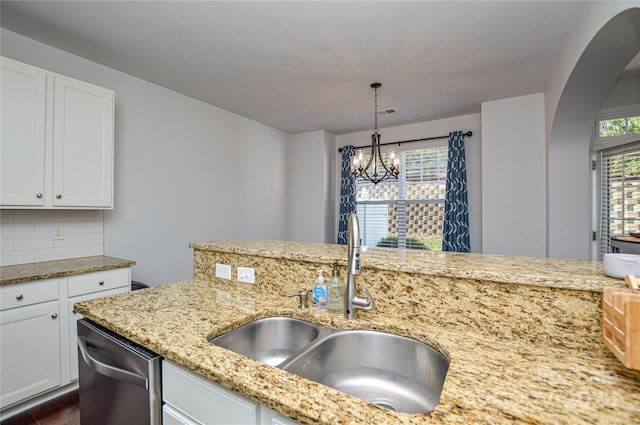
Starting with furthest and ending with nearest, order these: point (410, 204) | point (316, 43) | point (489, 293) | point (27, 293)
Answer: point (410, 204) < point (316, 43) < point (27, 293) < point (489, 293)

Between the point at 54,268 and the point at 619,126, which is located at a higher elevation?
the point at 619,126

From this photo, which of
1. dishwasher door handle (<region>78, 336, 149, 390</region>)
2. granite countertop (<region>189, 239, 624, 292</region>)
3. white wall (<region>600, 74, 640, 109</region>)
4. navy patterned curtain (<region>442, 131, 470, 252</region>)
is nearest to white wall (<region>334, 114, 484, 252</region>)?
navy patterned curtain (<region>442, 131, 470, 252</region>)

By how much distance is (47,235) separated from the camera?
2.33 m

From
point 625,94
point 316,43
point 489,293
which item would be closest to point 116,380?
point 489,293

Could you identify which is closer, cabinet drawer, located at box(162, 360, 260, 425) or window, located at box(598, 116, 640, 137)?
cabinet drawer, located at box(162, 360, 260, 425)

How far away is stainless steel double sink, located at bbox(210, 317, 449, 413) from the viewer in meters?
0.96

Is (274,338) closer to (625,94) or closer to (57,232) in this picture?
(57,232)

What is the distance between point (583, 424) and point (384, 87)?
3.17m

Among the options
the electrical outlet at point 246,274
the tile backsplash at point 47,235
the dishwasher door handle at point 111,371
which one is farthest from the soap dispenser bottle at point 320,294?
the tile backsplash at point 47,235

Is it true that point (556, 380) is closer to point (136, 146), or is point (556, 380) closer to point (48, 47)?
point (136, 146)

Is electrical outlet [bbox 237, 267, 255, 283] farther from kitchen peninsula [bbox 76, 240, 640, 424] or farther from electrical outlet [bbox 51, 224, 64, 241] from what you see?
electrical outlet [bbox 51, 224, 64, 241]

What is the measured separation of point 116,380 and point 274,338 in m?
0.57

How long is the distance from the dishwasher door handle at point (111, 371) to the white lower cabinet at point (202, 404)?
0.29 ft

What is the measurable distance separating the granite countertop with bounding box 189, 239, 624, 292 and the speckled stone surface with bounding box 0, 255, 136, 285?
4.67ft
